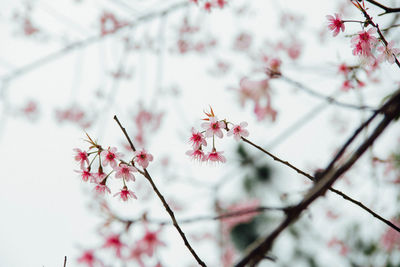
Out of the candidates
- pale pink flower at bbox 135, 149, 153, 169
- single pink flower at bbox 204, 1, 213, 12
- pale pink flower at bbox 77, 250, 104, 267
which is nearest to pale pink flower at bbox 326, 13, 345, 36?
pale pink flower at bbox 135, 149, 153, 169

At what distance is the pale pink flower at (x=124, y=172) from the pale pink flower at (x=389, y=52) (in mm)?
1237

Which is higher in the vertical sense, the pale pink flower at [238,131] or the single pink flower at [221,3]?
the single pink flower at [221,3]

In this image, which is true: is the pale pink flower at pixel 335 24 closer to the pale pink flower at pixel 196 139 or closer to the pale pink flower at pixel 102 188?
the pale pink flower at pixel 196 139

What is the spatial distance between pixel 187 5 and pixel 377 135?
350cm

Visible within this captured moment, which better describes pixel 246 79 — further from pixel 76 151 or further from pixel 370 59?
pixel 76 151

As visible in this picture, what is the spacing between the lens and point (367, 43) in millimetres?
1378

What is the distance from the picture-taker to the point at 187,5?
3.84 m

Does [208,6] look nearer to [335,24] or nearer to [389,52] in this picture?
[335,24]

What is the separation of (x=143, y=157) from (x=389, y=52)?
1.19 metres

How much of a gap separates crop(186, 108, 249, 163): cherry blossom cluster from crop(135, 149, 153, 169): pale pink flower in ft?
0.69


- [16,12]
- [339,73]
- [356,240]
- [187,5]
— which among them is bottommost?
[339,73]

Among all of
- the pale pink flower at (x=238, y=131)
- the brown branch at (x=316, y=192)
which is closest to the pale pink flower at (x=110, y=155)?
the pale pink flower at (x=238, y=131)

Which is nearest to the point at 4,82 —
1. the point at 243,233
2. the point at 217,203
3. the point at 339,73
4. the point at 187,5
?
the point at 187,5

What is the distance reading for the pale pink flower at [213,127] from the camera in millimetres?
1297
